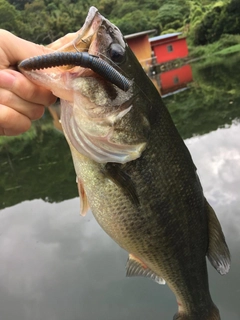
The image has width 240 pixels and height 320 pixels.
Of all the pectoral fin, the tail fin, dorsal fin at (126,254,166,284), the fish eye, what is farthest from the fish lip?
the tail fin

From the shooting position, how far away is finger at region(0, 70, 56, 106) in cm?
147

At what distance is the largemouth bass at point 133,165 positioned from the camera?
1552 millimetres

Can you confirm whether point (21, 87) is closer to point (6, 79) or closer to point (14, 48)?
point (6, 79)

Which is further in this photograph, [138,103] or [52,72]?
[138,103]

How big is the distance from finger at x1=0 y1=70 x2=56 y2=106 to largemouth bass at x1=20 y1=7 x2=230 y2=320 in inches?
1.9

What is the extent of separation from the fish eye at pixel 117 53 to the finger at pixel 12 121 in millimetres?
498

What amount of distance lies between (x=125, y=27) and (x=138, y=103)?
48257mm

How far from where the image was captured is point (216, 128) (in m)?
7.53

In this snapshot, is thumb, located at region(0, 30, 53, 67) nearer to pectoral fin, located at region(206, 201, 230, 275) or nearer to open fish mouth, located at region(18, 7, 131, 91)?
open fish mouth, located at region(18, 7, 131, 91)

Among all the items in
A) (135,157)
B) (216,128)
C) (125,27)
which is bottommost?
(125,27)

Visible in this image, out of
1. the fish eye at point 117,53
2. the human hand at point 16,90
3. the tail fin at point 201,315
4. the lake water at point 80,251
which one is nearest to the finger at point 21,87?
the human hand at point 16,90

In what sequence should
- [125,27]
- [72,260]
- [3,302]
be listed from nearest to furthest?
[3,302]
[72,260]
[125,27]

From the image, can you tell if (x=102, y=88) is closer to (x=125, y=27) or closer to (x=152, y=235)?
(x=152, y=235)

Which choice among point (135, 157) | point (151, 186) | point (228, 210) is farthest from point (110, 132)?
point (228, 210)
